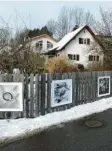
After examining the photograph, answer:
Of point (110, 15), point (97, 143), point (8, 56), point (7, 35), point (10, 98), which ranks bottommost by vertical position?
point (97, 143)

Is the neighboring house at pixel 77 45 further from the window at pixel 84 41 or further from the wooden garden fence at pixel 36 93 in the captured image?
the wooden garden fence at pixel 36 93

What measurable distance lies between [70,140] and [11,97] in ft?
10.0

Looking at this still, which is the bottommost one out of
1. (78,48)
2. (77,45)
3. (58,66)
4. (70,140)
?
(70,140)

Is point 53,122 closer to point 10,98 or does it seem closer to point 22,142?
point 10,98

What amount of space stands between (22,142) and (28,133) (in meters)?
0.88

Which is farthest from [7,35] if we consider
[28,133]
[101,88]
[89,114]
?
[28,133]

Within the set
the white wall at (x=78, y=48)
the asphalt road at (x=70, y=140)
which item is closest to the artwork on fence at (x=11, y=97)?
the asphalt road at (x=70, y=140)

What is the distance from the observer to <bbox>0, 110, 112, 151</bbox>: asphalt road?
23.2ft

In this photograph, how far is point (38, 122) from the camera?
964 cm

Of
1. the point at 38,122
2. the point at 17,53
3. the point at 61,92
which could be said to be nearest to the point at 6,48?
the point at 17,53

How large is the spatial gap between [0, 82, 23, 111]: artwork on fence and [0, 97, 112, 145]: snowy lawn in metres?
0.53

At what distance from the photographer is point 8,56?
49.5ft

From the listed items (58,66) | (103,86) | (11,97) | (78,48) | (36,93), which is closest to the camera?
(11,97)

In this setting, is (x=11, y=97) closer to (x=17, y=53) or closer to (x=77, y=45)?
(x=17, y=53)
